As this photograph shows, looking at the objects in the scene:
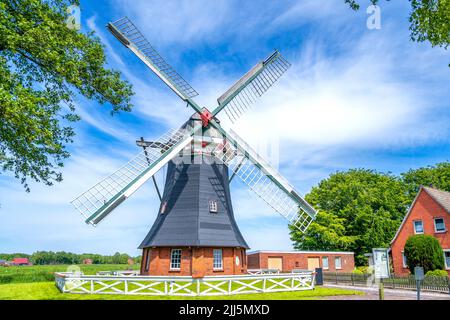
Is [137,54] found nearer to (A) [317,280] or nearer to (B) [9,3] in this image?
(B) [9,3]

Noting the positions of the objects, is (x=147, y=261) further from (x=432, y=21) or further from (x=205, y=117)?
(x=432, y=21)

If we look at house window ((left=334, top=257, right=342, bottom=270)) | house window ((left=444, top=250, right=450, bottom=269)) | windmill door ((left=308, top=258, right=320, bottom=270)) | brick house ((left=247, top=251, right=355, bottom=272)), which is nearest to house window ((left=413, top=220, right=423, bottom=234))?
house window ((left=444, top=250, right=450, bottom=269))

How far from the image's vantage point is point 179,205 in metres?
18.7

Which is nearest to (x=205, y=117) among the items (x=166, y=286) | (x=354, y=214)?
(x=166, y=286)

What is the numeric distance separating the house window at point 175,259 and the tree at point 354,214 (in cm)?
2291

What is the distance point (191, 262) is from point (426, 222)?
2076 cm

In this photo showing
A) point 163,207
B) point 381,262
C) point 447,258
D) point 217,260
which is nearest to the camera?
point 217,260

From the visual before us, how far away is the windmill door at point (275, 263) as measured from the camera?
96.7 feet

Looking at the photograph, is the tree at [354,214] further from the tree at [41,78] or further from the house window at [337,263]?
the tree at [41,78]

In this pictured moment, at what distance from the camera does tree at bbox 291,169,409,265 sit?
118ft

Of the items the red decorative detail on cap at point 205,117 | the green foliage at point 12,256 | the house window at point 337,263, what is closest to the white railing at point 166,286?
the red decorative detail on cap at point 205,117

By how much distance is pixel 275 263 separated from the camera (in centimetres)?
2980

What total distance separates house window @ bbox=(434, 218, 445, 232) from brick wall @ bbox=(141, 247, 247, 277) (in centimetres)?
1781

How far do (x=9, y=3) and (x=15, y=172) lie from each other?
21.3 ft
